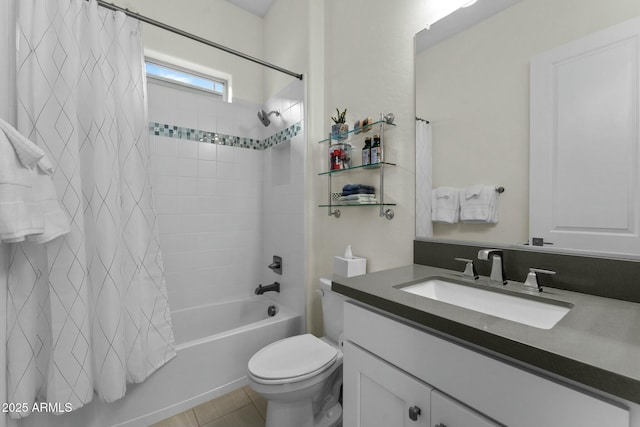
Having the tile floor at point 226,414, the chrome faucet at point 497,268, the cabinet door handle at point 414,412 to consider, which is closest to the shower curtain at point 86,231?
the tile floor at point 226,414

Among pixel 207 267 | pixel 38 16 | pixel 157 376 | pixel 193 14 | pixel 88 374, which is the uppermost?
pixel 193 14

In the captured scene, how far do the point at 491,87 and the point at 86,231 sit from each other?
73.9 inches

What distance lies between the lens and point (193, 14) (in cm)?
224

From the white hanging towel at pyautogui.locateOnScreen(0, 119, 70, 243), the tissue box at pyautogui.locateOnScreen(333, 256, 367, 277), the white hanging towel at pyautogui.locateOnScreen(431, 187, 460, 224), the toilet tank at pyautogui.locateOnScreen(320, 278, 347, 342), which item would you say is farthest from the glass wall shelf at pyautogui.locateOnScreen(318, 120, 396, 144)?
the white hanging towel at pyautogui.locateOnScreen(0, 119, 70, 243)

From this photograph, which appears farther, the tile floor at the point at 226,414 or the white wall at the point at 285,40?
the white wall at the point at 285,40

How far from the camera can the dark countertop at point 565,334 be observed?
437 millimetres

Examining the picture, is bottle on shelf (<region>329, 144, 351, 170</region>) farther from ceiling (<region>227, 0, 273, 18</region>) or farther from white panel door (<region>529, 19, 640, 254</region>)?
ceiling (<region>227, 0, 273, 18</region>)

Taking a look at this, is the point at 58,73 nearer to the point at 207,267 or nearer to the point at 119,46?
the point at 119,46

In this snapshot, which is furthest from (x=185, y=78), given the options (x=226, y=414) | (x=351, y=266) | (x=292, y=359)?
(x=226, y=414)

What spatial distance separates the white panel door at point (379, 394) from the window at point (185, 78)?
240 centimetres

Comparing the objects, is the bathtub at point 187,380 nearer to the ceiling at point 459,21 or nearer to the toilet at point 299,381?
the toilet at point 299,381

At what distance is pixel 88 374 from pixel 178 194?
1.27 metres

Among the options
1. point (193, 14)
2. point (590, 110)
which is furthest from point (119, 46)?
point (590, 110)

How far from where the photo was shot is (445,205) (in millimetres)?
1212
